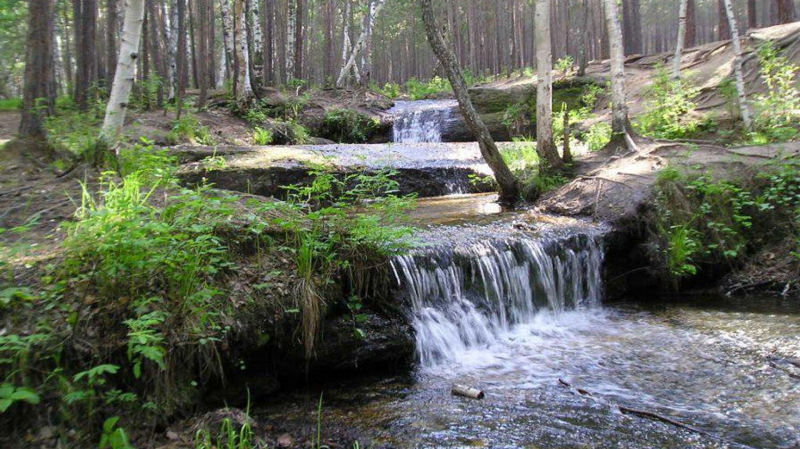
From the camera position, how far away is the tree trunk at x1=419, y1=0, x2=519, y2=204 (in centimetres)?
861

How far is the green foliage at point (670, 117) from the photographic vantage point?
Result: 11.9 metres

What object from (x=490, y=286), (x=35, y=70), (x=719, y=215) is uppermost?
(x=35, y=70)

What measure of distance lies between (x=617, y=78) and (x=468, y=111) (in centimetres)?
350

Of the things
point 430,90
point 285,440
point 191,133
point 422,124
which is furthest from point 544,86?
point 430,90

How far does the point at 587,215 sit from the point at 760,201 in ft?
8.48

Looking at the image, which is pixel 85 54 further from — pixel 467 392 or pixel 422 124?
pixel 467 392

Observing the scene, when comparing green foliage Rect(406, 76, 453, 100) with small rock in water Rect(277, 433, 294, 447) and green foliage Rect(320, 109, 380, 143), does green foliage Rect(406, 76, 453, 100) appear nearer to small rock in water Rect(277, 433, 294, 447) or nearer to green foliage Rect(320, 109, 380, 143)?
green foliage Rect(320, 109, 380, 143)

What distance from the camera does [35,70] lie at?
6824 mm

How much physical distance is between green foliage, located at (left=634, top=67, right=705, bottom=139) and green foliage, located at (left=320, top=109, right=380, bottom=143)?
348 inches

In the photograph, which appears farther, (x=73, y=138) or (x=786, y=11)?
(x=786, y=11)

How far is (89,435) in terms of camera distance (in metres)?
3.23

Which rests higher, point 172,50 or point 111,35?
point 111,35

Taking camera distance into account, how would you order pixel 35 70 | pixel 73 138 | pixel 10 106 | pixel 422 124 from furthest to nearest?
pixel 10 106 → pixel 422 124 → pixel 35 70 → pixel 73 138

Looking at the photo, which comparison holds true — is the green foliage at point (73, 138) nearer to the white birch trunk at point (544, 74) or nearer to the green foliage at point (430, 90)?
the white birch trunk at point (544, 74)
